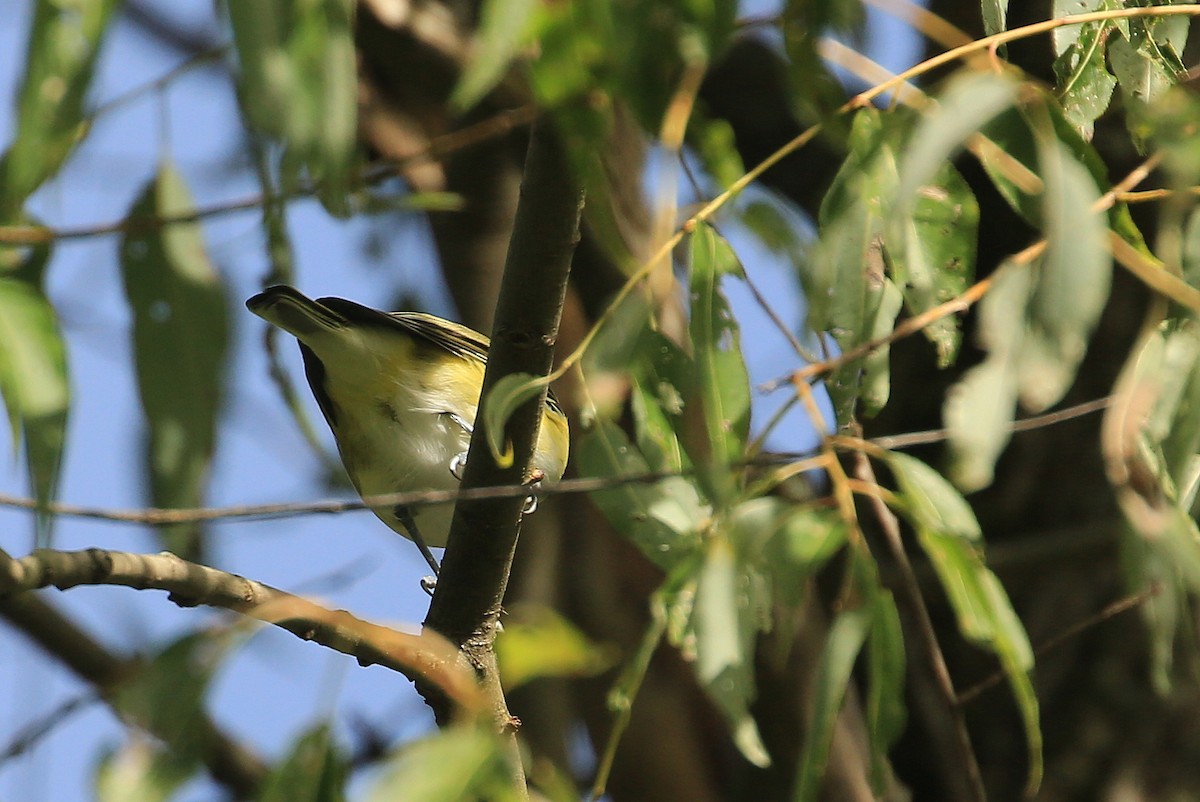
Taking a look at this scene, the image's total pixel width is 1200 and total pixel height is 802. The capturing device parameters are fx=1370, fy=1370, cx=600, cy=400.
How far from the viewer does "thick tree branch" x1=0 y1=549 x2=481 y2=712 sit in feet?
4.71

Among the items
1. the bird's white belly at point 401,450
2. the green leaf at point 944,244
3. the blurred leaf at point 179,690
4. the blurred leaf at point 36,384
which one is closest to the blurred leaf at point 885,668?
the green leaf at point 944,244

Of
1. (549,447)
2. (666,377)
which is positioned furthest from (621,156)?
(666,377)

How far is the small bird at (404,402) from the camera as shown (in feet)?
11.4

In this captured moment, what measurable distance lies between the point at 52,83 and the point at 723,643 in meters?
0.89

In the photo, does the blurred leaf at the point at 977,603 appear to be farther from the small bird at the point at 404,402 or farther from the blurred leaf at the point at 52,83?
the small bird at the point at 404,402

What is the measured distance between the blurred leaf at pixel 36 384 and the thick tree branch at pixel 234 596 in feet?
0.17

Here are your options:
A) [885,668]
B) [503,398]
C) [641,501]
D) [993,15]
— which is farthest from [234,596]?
[993,15]

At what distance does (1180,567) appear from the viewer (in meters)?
1.40

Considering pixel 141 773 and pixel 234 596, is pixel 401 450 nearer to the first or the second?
pixel 234 596

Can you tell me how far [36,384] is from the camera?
1.47 meters

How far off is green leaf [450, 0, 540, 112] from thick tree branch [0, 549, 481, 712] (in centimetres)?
59

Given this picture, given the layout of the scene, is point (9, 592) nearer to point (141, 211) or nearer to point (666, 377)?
point (141, 211)

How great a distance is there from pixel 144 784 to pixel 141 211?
2.52 ft

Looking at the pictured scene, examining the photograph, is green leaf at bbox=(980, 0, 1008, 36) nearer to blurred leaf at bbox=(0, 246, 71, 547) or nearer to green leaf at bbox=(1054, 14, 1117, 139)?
green leaf at bbox=(1054, 14, 1117, 139)
